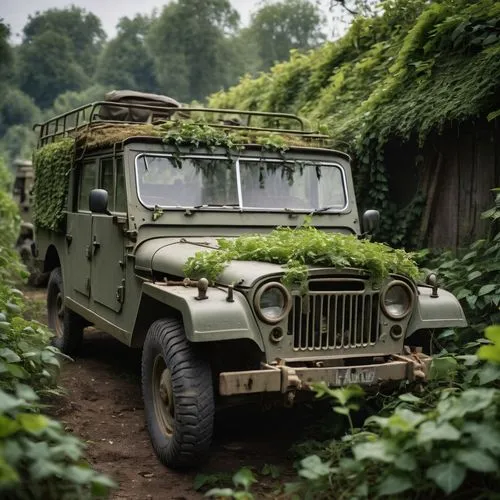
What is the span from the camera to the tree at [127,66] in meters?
58.8

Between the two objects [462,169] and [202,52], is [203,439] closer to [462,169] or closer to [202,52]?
[462,169]

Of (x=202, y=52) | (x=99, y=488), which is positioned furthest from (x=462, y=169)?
(x=202, y=52)

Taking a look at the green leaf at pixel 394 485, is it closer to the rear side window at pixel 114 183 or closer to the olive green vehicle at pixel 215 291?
the olive green vehicle at pixel 215 291

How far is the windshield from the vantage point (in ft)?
18.3

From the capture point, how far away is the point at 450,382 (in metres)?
4.49

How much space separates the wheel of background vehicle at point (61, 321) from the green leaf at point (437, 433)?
16.0 feet

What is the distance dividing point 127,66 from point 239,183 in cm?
5693

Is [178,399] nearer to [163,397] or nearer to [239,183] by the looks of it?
[163,397]

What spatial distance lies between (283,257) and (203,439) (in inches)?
47.8

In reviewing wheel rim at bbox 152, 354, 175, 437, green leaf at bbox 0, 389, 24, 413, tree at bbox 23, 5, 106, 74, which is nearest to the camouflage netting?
wheel rim at bbox 152, 354, 175, 437

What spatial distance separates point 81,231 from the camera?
22.4 ft

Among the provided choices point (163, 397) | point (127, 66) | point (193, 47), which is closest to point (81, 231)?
point (163, 397)

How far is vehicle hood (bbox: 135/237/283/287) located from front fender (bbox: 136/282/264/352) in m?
0.15

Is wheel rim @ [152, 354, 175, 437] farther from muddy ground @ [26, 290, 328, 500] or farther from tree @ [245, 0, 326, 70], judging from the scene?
tree @ [245, 0, 326, 70]
